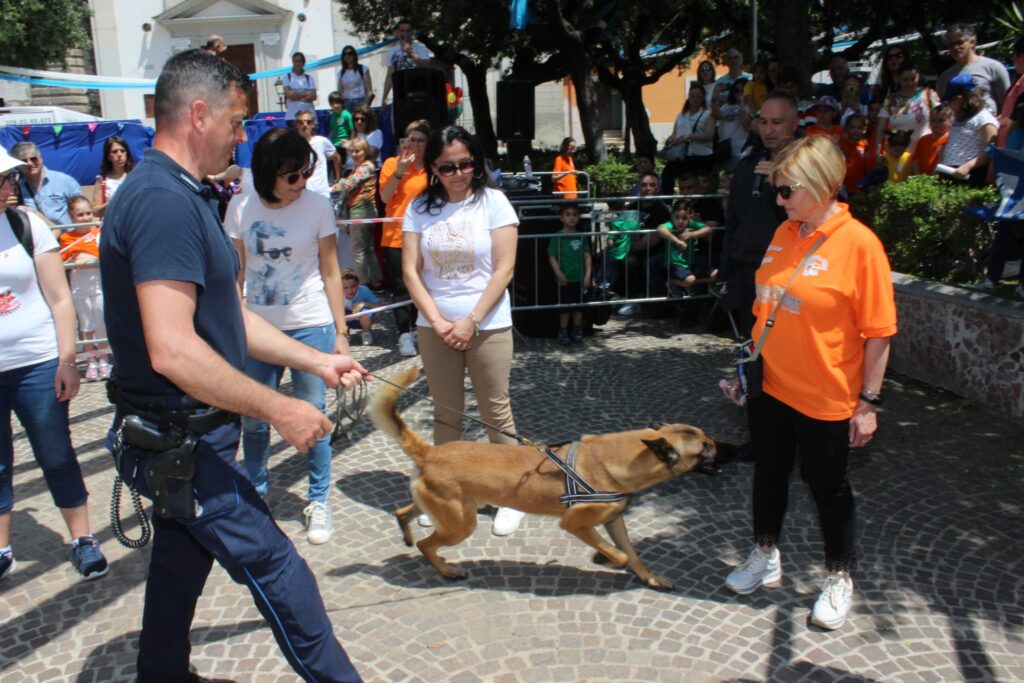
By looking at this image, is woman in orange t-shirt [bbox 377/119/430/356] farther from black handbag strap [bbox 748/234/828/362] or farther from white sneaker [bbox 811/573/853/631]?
white sneaker [bbox 811/573/853/631]

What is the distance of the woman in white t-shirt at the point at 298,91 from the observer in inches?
585

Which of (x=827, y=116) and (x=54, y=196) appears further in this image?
(x=827, y=116)

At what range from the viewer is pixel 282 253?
4.26m

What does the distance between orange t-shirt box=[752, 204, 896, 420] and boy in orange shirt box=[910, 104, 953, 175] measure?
568 centimetres

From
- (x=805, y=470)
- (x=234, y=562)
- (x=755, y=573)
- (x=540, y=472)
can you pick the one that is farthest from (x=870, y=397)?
(x=234, y=562)

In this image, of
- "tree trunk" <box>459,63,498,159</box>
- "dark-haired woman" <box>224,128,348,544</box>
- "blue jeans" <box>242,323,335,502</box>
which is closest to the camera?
"dark-haired woman" <box>224,128,348,544</box>

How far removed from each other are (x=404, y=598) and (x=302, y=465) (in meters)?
1.80

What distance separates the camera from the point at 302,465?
5.35 metres

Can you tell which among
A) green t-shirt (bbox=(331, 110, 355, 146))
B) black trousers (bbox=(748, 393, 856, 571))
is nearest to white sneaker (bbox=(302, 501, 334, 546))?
black trousers (bbox=(748, 393, 856, 571))

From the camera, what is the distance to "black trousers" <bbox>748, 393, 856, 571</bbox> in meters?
3.32

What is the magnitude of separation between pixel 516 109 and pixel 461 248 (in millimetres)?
10208

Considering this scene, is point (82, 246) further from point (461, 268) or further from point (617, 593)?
point (617, 593)

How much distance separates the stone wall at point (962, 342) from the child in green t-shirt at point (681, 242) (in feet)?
6.59

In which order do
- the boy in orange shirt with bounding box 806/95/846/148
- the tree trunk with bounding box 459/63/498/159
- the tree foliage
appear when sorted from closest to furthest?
the boy in orange shirt with bounding box 806/95/846/148, the tree foliage, the tree trunk with bounding box 459/63/498/159
